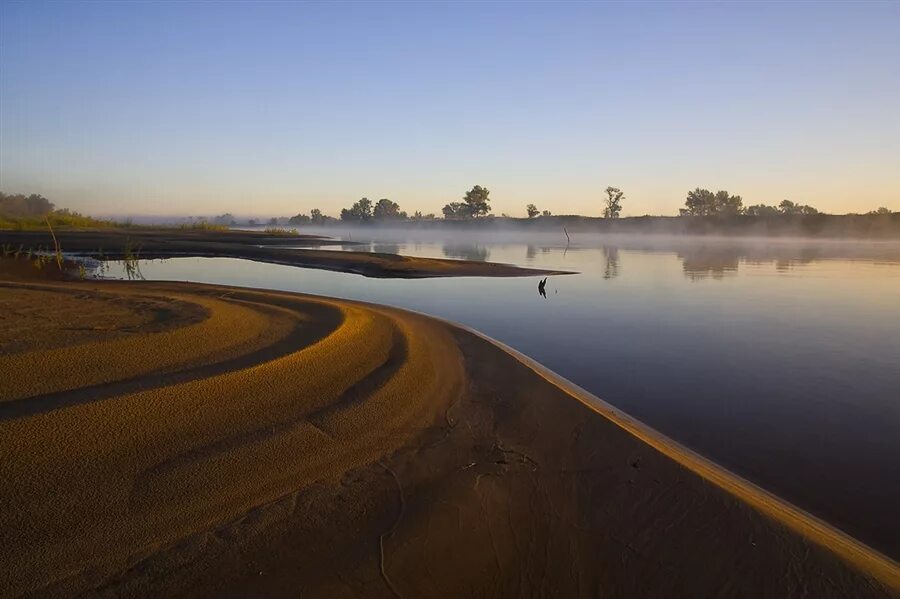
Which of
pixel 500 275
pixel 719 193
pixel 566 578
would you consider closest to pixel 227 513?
pixel 566 578

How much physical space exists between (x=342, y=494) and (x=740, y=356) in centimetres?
996

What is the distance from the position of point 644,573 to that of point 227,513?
3268 mm

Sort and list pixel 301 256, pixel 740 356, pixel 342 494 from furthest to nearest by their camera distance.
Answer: pixel 301 256 < pixel 740 356 < pixel 342 494

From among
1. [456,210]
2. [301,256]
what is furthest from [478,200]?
[301,256]

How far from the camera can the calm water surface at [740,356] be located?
604cm

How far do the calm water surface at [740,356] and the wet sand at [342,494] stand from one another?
1.02m

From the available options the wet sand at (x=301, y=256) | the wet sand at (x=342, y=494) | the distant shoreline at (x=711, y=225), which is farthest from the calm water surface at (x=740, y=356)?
the distant shoreline at (x=711, y=225)

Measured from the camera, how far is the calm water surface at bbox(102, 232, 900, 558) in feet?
19.8

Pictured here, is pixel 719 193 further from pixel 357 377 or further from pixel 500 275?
pixel 357 377

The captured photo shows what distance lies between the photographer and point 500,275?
93.1 ft

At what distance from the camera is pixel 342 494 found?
179 inches

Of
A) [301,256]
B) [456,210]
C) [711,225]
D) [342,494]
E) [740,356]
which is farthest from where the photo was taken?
[456,210]

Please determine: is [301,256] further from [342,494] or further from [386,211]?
[386,211]

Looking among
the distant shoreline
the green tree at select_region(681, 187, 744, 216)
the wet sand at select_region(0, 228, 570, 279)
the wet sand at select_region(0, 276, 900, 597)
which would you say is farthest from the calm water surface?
the green tree at select_region(681, 187, 744, 216)
